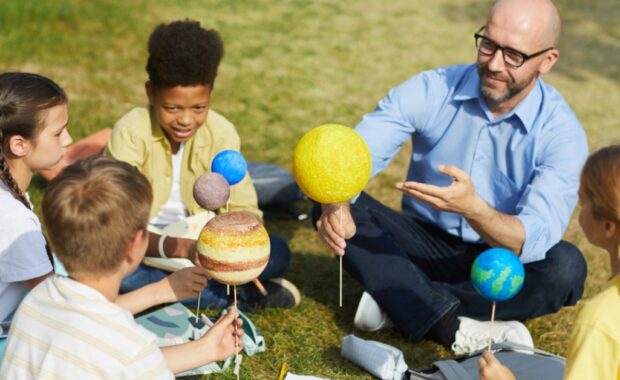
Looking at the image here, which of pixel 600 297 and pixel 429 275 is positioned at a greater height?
pixel 600 297

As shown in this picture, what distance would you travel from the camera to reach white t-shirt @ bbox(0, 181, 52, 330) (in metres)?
3.03

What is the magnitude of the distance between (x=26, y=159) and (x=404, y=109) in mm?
1975

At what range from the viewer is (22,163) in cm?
328

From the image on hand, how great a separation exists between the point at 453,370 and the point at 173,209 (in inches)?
72.6

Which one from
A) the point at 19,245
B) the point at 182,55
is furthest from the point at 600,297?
the point at 182,55

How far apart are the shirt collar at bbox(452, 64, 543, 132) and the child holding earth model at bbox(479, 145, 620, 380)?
4.87ft

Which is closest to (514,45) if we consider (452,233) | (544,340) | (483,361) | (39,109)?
(452,233)

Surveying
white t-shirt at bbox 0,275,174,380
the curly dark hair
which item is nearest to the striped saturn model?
white t-shirt at bbox 0,275,174,380

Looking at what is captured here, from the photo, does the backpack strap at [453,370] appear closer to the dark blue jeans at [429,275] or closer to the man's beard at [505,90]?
the dark blue jeans at [429,275]

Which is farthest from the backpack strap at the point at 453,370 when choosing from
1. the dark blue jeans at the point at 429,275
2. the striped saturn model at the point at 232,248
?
the striped saturn model at the point at 232,248

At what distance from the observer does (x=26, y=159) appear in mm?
3270

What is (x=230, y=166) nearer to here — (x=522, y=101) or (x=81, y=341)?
(x=81, y=341)

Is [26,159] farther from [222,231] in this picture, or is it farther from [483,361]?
[483,361]

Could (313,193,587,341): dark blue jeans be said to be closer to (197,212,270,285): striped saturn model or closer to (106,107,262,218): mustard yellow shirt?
(106,107,262,218): mustard yellow shirt
